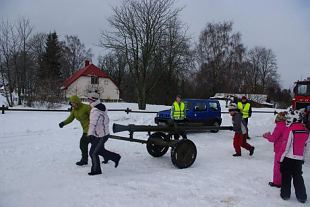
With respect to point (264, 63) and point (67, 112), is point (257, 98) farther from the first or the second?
point (67, 112)

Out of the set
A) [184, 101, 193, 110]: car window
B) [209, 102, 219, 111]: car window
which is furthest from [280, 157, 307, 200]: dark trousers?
[209, 102, 219, 111]: car window

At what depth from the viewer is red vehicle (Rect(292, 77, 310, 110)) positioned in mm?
18078

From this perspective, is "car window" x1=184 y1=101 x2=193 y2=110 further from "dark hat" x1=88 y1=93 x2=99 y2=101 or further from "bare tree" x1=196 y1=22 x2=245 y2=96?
"bare tree" x1=196 y1=22 x2=245 y2=96

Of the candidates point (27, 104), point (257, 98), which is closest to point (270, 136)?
point (27, 104)

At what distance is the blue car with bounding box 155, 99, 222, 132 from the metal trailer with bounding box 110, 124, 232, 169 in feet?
19.0

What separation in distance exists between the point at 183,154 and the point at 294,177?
110 inches

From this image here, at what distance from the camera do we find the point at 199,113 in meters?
15.9

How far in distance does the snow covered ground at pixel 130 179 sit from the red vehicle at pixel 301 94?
7.38 meters

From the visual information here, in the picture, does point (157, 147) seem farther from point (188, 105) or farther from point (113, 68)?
point (113, 68)

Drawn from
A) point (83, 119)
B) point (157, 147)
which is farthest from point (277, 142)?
point (83, 119)

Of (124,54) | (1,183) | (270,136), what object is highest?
(124,54)

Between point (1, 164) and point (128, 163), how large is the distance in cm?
293

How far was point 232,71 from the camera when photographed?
54.6 metres

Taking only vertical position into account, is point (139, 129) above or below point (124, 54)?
below
